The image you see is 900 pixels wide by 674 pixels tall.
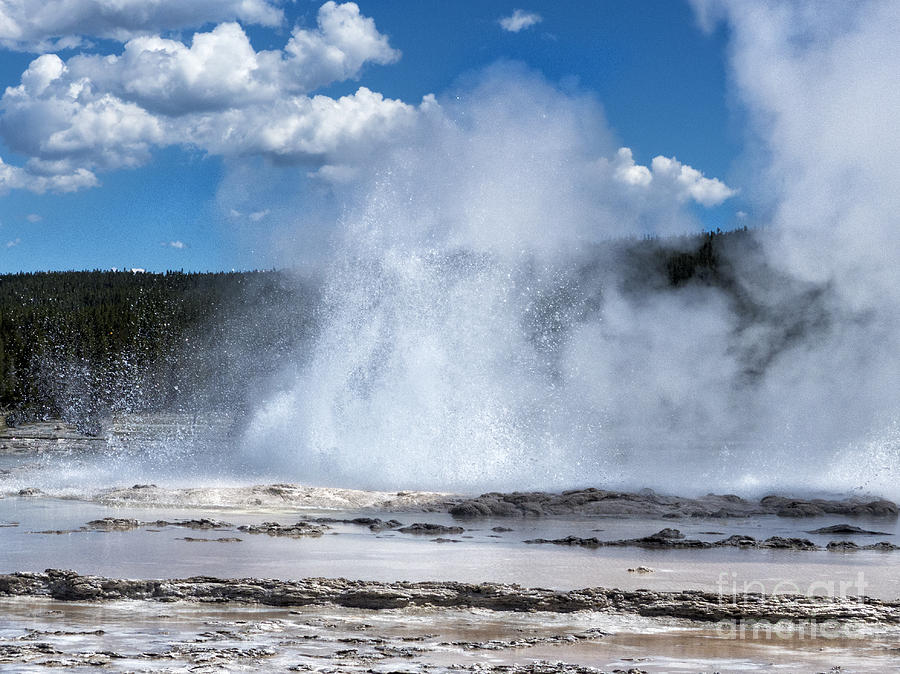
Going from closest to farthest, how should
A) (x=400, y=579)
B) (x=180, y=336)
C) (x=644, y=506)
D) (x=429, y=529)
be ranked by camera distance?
(x=400, y=579) < (x=429, y=529) < (x=644, y=506) < (x=180, y=336)

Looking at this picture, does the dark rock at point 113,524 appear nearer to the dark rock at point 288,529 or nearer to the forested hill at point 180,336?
the dark rock at point 288,529

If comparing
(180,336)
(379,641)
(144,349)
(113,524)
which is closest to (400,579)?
(379,641)

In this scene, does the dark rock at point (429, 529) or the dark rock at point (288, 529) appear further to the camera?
the dark rock at point (429, 529)

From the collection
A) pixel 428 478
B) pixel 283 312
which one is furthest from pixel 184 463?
pixel 283 312

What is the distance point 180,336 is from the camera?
230 ft

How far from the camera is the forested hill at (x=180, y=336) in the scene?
127ft

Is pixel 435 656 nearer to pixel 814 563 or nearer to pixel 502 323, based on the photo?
pixel 814 563

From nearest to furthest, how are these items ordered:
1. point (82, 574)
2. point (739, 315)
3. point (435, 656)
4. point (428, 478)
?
point (435, 656)
point (82, 574)
point (428, 478)
point (739, 315)

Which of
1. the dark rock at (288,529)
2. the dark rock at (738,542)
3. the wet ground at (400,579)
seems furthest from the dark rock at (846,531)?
the dark rock at (288,529)

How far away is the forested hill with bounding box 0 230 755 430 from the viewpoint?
38.8 meters

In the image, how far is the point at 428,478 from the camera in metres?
16.8

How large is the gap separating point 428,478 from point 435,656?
10642 mm

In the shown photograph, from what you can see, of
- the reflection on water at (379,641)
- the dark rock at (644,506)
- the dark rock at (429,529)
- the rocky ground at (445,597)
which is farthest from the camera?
the dark rock at (644,506)

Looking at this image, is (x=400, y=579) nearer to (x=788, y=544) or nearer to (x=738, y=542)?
(x=738, y=542)
